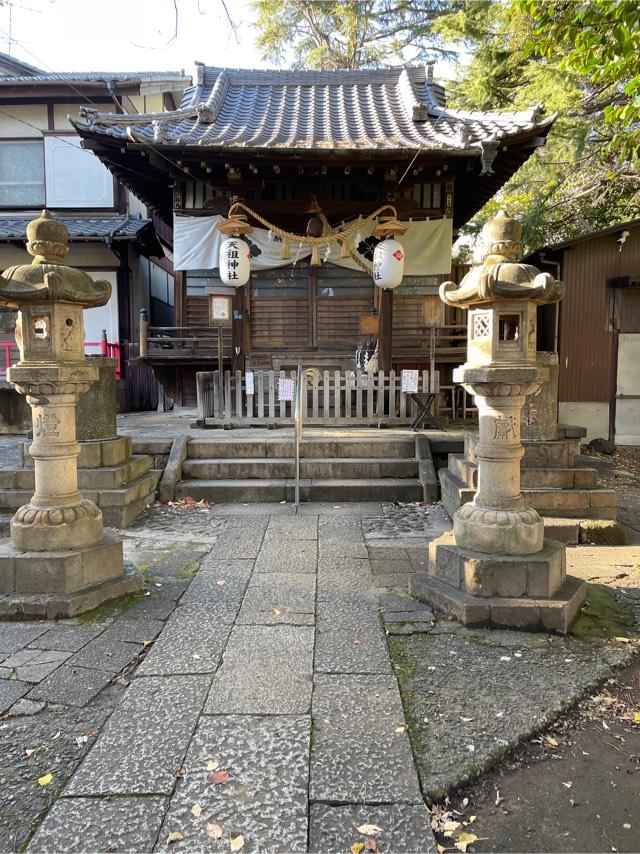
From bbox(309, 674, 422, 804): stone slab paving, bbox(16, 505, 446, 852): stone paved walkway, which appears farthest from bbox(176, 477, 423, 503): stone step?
bbox(309, 674, 422, 804): stone slab paving

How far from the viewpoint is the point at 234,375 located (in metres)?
9.55

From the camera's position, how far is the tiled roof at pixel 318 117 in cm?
923

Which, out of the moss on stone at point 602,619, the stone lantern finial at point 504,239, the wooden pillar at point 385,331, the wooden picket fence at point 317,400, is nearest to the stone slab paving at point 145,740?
the moss on stone at point 602,619

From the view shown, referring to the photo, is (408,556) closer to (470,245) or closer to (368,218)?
(368,218)

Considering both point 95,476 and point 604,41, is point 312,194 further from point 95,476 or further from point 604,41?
point 95,476

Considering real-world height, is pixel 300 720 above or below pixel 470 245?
below

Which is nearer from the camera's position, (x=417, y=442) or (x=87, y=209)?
(x=417, y=442)

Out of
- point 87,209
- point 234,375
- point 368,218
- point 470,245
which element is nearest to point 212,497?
point 234,375

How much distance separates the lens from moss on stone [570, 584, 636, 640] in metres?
3.77

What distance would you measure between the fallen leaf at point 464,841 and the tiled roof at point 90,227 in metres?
13.7

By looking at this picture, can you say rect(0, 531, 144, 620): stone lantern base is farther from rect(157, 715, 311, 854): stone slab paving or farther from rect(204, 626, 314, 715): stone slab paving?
rect(157, 715, 311, 854): stone slab paving

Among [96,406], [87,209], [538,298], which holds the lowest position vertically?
[96,406]

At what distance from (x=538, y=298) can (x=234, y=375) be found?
6199 millimetres

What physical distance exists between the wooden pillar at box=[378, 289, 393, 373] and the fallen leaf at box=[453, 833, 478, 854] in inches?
338
